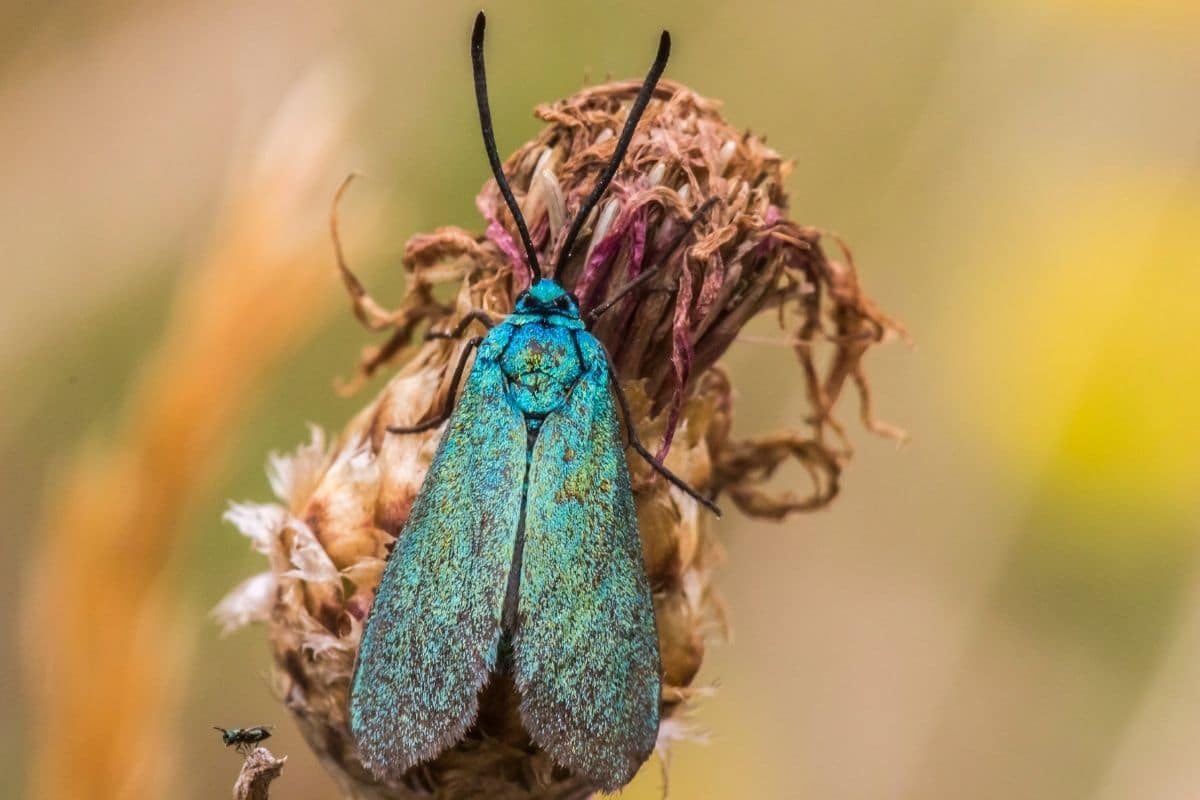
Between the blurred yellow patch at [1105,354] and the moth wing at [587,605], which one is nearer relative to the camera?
the moth wing at [587,605]

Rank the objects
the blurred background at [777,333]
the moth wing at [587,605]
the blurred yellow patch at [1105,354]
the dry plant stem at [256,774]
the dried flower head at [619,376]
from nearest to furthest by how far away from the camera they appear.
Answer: the dry plant stem at [256,774] < the moth wing at [587,605] < the dried flower head at [619,376] < the blurred background at [777,333] < the blurred yellow patch at [1105,354]

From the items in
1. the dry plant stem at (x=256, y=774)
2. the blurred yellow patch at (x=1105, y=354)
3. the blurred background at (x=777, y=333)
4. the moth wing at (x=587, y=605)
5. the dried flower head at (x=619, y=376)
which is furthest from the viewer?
the blurred yellow patch at (x=1105, y=354)

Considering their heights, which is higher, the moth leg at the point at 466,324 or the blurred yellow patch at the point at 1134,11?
the blurred yellow patch at the point at 1134,11

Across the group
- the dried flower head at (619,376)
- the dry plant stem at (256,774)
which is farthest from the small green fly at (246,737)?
the dry plant stem at (256,774)

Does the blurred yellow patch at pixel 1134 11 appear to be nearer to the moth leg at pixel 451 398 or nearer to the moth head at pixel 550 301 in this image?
the moth head at pixel 550 301

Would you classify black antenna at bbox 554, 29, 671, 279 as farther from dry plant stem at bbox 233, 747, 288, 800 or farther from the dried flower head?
dry plant stem at bbox 233, 747, 288, 800

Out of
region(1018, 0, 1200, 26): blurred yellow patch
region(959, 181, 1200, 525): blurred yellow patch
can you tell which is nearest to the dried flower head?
region(959, 181, 1200, 525): blurred yellow patch

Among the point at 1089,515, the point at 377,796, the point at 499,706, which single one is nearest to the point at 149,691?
the point at 377,796

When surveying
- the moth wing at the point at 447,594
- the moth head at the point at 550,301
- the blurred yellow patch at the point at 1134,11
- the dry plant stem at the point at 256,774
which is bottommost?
the dry plant stem at the point at 256,774
